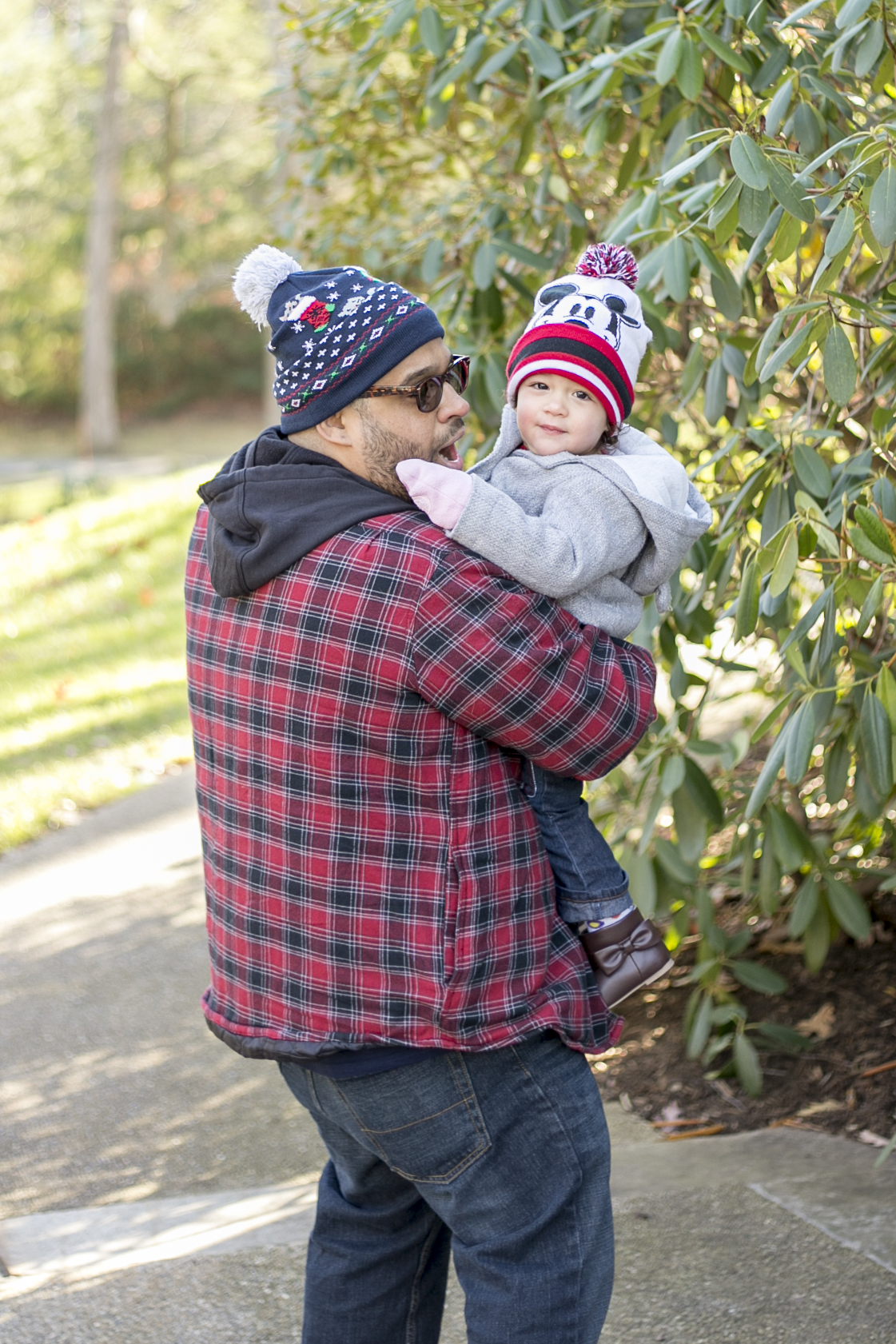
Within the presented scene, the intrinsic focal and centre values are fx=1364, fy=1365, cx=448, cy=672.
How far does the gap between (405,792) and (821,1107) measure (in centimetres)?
211

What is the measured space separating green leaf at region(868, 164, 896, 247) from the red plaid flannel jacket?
754mm

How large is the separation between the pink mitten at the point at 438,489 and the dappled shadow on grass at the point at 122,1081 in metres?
2.16

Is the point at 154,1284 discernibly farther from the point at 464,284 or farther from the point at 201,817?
the point at 464,284

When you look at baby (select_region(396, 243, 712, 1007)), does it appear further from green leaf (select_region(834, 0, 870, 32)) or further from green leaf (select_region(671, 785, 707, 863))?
green leaf (select_region(671, 785, 707, 863))

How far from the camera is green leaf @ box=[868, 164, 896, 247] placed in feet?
6.84

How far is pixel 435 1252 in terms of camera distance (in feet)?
7.63

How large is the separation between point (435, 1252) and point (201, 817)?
0.84m

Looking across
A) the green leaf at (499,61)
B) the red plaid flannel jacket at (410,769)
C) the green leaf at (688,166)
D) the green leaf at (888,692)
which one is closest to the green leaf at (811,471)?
the green leaf at (888,692)

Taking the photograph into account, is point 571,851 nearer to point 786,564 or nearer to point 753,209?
point 786,564

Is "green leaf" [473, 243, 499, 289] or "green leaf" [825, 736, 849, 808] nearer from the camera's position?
"green leaf" [825, 736, 849, 808]

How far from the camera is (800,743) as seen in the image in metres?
2.41

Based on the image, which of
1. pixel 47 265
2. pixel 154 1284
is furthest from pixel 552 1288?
pixel 47 265

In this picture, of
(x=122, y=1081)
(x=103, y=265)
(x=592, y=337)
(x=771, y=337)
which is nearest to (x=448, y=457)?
(x=592, y=337)

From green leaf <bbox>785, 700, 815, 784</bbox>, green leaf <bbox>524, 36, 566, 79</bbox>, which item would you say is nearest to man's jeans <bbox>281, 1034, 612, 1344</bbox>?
green leaf <bbox>785, 700, 815, 784</bbox>
